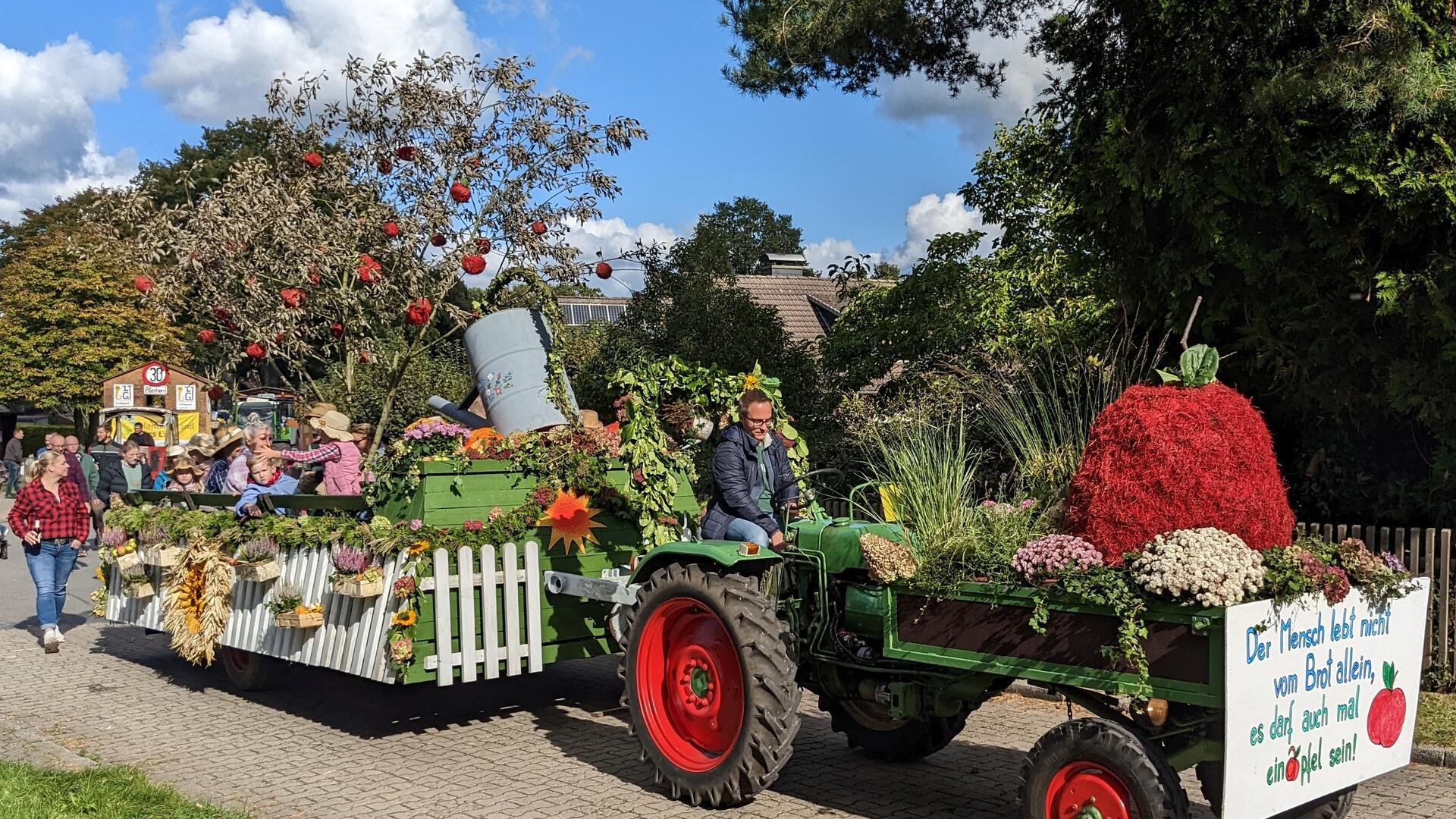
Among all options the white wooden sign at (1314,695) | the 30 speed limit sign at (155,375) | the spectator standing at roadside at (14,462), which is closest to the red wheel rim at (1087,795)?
the white wooden sign at (1314,695)

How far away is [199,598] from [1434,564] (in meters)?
8.06

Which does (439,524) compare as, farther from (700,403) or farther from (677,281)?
(677,281)

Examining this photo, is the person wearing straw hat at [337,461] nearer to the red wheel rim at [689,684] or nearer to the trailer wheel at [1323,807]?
the red wheel rim at [689,684]

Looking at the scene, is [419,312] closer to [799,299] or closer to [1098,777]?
[1098,777]

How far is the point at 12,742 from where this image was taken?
678 cm

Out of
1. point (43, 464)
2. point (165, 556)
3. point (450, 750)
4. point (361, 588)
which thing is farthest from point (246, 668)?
point (43, 464)

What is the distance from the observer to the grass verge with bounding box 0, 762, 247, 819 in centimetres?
531

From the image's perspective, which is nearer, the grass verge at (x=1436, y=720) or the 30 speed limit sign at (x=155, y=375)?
the grass verge at (x=1436, y=720)

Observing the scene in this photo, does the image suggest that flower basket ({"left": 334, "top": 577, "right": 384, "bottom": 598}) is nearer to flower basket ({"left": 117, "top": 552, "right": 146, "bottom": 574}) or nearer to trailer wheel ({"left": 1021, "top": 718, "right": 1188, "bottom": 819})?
flower basket ({"left": 117, "top": 552, "right": 146, "bottom": 574})

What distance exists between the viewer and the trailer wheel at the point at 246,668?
27.7ft

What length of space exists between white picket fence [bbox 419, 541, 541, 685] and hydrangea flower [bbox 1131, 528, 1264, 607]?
3.76 metres

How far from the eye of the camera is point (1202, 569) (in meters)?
3.97

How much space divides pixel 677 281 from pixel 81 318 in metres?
34.5

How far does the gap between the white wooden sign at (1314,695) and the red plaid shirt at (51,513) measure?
1000 centimetres
